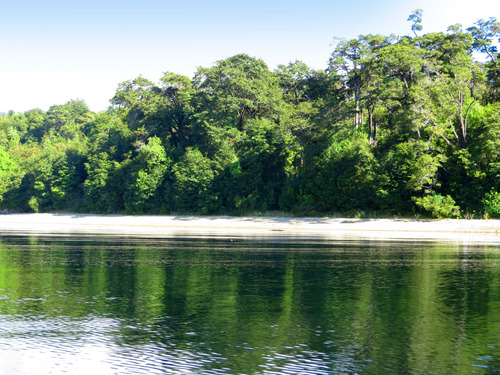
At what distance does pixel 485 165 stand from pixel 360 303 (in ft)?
152

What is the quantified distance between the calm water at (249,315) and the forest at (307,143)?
31.3 meters

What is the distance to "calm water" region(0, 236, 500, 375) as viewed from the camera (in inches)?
480

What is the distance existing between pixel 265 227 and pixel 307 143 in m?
15.0

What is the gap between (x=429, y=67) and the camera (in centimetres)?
6500

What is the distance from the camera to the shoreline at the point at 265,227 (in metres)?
55.6

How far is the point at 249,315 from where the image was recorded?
1705 centimetres

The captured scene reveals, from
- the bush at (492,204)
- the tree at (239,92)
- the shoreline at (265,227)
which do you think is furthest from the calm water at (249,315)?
the tree at (239,92)

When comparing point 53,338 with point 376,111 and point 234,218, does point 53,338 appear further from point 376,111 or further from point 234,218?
point 376,111

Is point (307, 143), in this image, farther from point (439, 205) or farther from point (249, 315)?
point (249, 315)

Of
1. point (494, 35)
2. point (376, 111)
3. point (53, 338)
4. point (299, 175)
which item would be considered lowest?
point (53, 338)

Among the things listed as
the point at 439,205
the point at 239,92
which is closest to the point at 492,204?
the point at 439,205

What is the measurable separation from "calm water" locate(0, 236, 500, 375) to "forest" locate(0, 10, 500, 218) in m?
31.3

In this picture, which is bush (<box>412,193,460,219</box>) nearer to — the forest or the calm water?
the forest

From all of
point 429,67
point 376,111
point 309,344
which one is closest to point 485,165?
point 429,67
